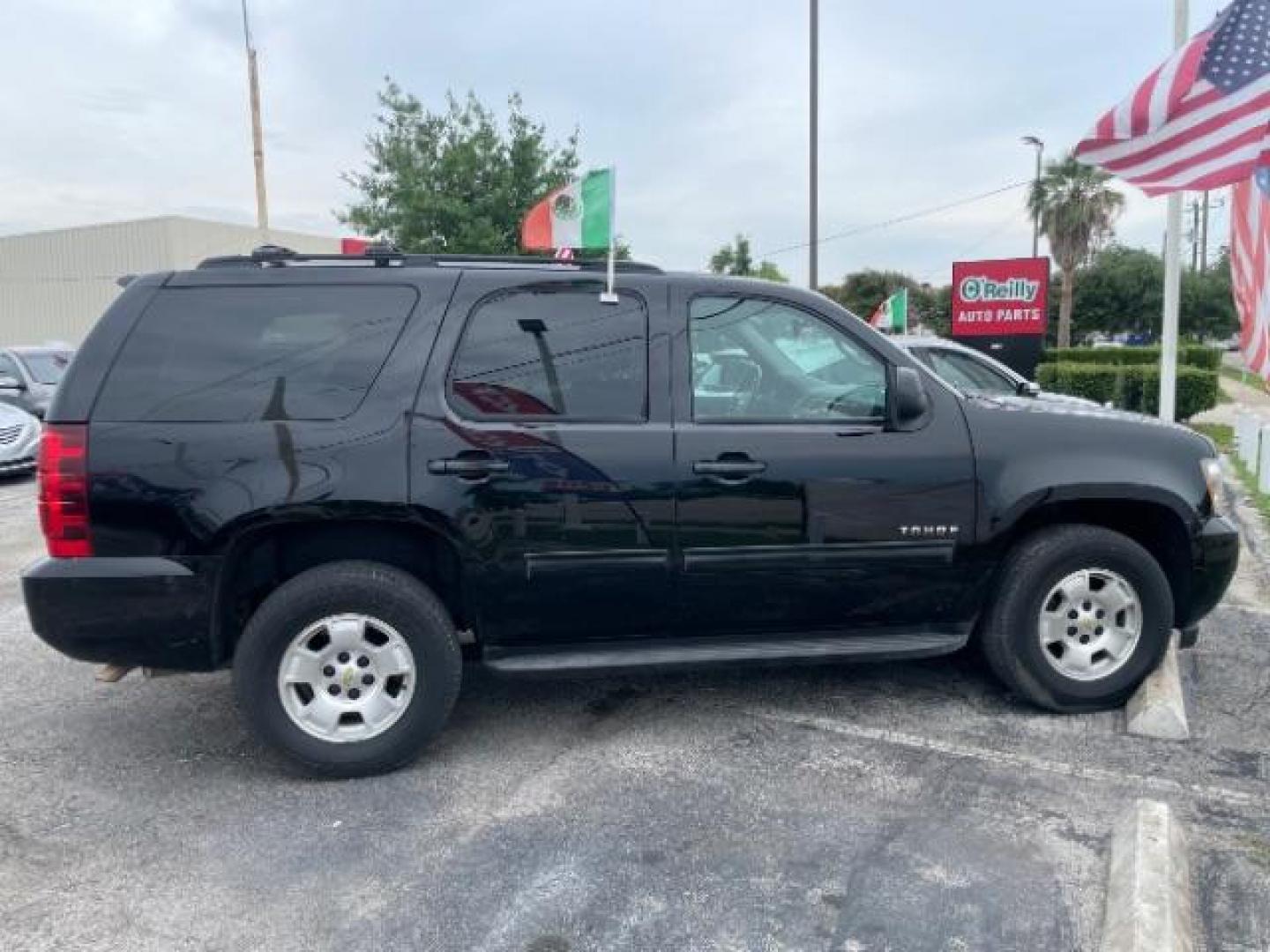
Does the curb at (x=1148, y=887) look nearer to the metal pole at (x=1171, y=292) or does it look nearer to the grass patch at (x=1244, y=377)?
the metal pole at (x=1171, y=292)

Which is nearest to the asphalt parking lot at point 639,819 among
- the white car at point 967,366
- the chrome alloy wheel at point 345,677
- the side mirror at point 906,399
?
the chrome alloy wheel at point 345,677

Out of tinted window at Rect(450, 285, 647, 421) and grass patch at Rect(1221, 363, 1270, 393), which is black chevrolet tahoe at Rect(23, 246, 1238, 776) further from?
grass patch at Rect(1221, 363, 1270, 393)

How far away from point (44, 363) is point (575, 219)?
9.20m

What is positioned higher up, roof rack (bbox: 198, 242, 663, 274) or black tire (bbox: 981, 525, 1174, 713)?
roof rack (bbox: 198, 242, 663, 274)

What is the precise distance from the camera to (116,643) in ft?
11.8

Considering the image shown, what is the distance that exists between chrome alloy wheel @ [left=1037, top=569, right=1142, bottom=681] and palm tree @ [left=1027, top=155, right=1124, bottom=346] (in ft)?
129

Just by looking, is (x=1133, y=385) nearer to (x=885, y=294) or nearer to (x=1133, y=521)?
(x=1133, y=521)

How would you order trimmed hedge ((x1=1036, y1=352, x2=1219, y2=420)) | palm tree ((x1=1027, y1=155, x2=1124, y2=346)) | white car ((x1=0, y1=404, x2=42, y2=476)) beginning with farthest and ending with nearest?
palm tree ((x1=1027, y1=155, x2=1124, y2=346)) < trimmed hedge ((x1=1036, y1=352, x2=1219, y2=420)) < white car ((x1=0, y1=404, x2=42, y2=476))

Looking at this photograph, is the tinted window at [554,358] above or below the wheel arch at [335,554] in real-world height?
above

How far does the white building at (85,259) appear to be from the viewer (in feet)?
140

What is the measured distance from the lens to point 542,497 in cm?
375

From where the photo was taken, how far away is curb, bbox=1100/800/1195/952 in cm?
258

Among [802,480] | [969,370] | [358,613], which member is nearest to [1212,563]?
[802,480]

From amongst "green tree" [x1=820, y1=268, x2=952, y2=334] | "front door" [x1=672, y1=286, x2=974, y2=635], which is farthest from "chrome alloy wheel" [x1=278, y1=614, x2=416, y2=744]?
"green tree" [x1=820, y1=268, x2=952, y2=334]
